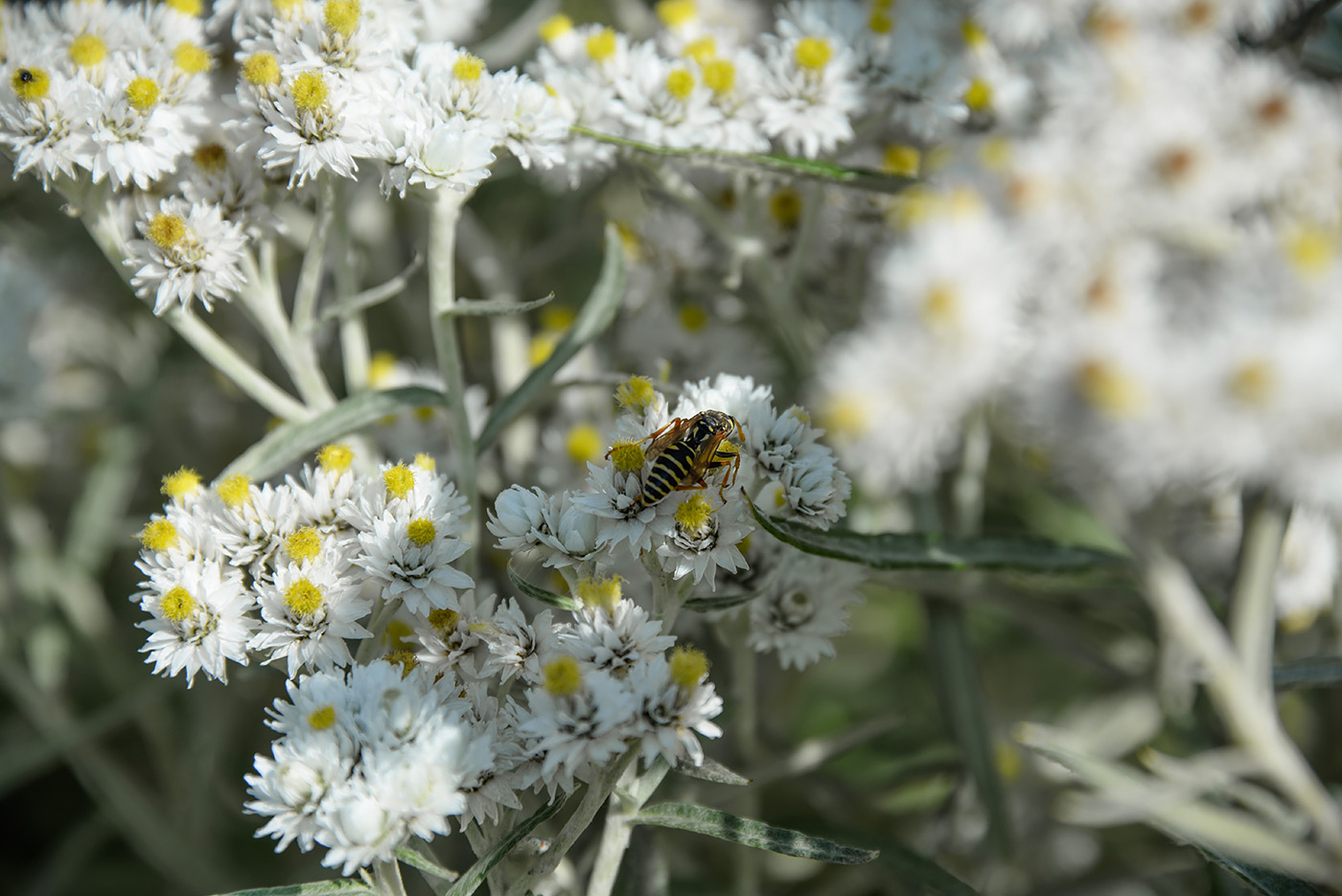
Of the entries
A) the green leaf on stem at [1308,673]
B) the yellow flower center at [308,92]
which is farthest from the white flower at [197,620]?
the green leaf on stem at [1308,673]

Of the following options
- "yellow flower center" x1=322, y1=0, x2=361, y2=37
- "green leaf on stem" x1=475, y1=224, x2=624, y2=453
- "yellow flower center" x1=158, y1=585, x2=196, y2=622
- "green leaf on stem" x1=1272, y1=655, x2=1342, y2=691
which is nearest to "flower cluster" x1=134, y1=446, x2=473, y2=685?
"yellow flower center" x1=158, y1=585, x2=196, y2=622

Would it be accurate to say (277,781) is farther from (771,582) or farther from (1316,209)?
(1316,209)

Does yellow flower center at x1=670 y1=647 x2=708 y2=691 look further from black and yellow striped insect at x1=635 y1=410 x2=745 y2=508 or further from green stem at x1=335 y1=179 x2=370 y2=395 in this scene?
green stem at x1=335 y1=179 x2=370 y2=395

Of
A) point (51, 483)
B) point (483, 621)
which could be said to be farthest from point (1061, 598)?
point (51, 483)

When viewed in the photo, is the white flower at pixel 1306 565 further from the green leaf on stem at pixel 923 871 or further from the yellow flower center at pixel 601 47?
the yellow flower center at pixel 601 47

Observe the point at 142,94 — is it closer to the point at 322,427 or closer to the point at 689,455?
the point at 322,427

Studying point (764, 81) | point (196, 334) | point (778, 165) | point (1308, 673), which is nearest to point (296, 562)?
point (196, 334)
